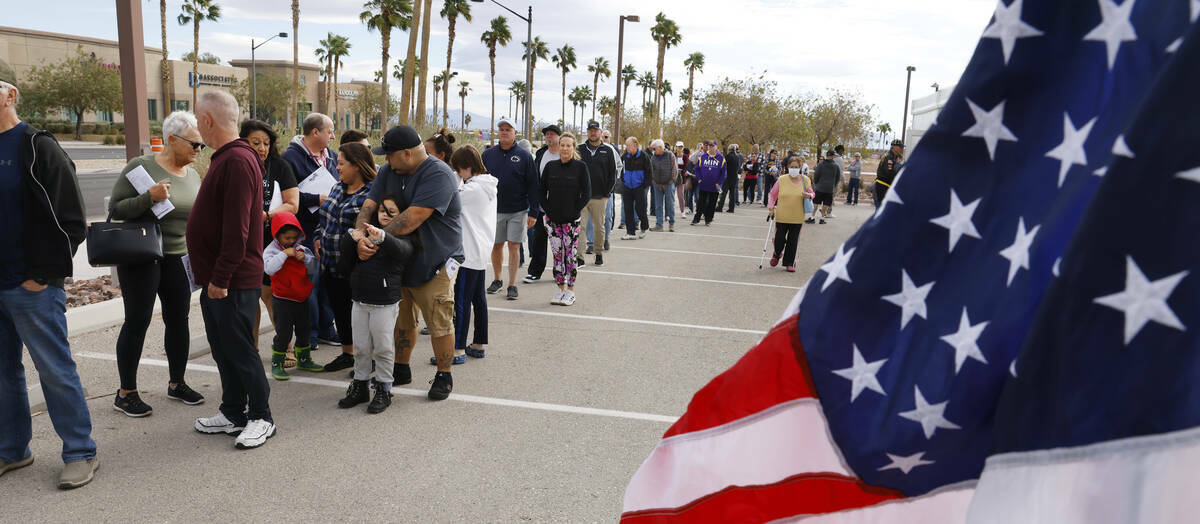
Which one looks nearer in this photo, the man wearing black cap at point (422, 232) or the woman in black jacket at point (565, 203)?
the man wearing black cap at point (422, 232)

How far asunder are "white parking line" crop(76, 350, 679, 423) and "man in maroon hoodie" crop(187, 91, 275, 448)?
1164 millimetres

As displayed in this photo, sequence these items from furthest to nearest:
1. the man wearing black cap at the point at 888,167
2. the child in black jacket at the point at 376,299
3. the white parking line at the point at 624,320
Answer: the man wearing black cap at the point at 888,167 → the white parking line at the point at 624,320 → the child in black jacket at the point at 376,299

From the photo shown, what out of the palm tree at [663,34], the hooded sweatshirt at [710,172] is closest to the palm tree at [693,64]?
the palm tree at [663,34]

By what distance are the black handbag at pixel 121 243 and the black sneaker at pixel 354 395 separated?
4.84 ft

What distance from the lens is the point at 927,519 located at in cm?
146

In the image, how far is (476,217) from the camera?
21.0 feet

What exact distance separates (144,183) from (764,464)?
4632mm

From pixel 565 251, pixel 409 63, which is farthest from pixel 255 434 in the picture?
pixel 409 63

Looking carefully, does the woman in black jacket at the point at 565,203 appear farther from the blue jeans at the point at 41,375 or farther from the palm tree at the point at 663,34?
the palm tree at the point at 663,34

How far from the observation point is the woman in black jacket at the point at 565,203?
9.26 m

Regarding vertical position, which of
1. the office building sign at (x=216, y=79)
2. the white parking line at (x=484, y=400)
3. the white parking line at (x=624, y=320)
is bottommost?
the white parking line at (x=484, y=400)

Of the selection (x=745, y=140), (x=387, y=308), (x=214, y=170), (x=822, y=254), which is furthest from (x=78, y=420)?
(x=745, y=140)

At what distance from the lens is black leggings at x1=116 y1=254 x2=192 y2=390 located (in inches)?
199

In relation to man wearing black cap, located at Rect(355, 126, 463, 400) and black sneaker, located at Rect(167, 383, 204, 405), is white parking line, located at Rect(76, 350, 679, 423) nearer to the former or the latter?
man wearing black cap, located at Rect(355, 126, 463, 400)
